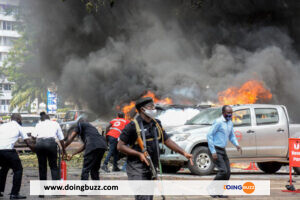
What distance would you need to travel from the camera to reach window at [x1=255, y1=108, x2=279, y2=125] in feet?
38.6

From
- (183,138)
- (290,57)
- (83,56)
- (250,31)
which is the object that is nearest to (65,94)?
(83,56)

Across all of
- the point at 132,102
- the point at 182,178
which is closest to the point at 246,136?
the point at 182,178

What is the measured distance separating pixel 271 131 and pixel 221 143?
4.21 m

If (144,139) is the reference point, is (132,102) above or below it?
above

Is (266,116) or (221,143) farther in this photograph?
(266,116)

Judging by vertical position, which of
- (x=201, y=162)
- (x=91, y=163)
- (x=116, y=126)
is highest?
(x=116, y=126)

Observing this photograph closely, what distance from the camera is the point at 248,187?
29.6 ft

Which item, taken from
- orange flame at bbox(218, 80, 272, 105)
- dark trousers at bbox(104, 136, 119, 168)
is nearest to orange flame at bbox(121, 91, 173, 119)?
orange flame at bbox(218, 80, 272, 105)

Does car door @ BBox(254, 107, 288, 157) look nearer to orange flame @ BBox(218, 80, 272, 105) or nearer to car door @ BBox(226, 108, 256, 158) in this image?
car door @ BBox(226, 108, 256, 158)

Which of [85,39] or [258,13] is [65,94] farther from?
[258,13]

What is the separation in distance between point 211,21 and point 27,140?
18059 millimetres

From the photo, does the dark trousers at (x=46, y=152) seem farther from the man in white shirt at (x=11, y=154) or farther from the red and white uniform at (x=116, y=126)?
the red and white uniform at (x=116, y=126)

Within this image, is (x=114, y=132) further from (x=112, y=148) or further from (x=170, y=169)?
(x=170, y=169)

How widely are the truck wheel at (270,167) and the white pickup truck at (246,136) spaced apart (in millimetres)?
898
